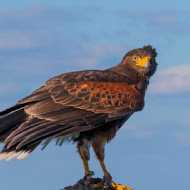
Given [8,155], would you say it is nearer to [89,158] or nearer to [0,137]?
[0,137]

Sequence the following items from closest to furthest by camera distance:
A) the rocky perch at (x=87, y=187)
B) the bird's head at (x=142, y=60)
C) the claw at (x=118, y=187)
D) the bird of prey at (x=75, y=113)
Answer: the bird of prey at (x=75, y=113), the rocky perch at (x=87, y=187), the claw at (x=118, y=187), the bird's head at (x=142, y=60)

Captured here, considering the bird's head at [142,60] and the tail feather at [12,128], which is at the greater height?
the bird's head at [142,60]

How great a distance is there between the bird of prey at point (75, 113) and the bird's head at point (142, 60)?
2.05ft

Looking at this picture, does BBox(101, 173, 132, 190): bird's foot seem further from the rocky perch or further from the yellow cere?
the yellow cere

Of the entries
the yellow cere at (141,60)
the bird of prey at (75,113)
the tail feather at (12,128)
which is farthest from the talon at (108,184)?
the yellow cere at (141,60)

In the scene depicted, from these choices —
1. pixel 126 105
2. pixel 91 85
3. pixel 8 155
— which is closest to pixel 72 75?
pixel 91 85

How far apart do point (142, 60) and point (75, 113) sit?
2702mm

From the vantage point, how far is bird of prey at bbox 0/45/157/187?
11.6 metres

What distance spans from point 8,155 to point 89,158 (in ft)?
6.27

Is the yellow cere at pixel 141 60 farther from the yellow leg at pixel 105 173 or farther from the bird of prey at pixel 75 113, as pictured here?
the yellow leg at pixel 105 173

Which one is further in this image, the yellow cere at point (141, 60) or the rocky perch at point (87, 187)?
the yellow cere at point (141, 60)

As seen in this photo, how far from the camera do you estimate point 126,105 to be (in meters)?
12.4

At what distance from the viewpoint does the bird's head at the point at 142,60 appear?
45.1ft

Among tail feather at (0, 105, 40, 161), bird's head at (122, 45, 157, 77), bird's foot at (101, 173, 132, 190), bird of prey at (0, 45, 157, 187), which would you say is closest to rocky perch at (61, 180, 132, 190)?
bird's foot at (101, 173, 132, 190)
